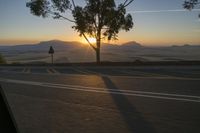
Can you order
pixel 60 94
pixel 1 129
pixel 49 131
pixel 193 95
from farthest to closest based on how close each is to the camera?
pixel 60 94
pixel 193 95
pixel 49 131
pixel 1 129

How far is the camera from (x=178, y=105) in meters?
8.56

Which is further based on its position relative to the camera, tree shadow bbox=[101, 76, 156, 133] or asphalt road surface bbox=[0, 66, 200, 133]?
asphalt road surface bbox=[0, 66, 200, 133]

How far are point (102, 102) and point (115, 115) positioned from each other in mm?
1881

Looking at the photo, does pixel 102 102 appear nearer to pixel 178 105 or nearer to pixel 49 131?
pixel 178 105

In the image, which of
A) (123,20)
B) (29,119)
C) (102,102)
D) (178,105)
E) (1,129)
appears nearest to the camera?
(1,129)

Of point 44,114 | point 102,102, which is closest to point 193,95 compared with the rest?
point 102,102

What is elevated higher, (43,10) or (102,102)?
(43,10)

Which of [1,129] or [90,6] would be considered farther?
[90,6]

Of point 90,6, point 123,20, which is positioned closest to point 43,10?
point 90,6

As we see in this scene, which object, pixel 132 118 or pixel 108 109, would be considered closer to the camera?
pixel 132 118

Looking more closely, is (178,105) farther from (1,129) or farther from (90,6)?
(90,6)

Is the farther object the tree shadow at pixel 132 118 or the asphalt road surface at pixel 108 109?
the asphalt road surface at pixel 108 109

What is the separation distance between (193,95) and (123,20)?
954 inches

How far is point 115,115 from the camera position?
754 cm
